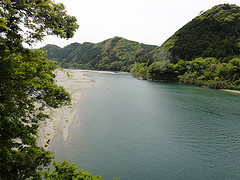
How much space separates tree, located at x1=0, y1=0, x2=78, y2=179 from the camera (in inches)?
362

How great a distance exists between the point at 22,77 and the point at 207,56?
17380cm

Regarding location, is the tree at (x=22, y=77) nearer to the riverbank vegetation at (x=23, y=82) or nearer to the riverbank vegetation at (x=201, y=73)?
the riverbank vegetation at (x=23, y=82)

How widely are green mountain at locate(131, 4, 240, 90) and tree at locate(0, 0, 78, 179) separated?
120314 millimetres

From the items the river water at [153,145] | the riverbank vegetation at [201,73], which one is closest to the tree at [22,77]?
the river water at [153,145]

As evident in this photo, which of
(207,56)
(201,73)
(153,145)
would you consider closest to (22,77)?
(153,145)

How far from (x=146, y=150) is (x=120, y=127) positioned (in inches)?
423

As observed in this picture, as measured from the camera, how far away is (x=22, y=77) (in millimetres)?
9359

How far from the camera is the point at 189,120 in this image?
143 ft

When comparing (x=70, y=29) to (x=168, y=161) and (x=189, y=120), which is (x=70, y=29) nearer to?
(x=168, y=161)

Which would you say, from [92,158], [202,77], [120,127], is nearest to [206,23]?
[202,77]

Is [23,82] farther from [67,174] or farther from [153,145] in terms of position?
[153,145]

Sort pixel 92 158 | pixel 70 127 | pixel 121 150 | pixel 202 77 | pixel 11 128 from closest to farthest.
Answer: pixel 11 128 → pixel 92 158 → pixel 121 150 → pixel 70 127 → pixel 202 77

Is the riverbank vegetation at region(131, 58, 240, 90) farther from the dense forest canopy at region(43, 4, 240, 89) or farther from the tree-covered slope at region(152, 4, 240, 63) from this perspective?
the tree-covered slope at region(152, 4, 240, 63)

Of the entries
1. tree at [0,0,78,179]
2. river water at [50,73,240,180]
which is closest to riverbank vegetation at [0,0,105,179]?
tree at [0,0,78,179]
